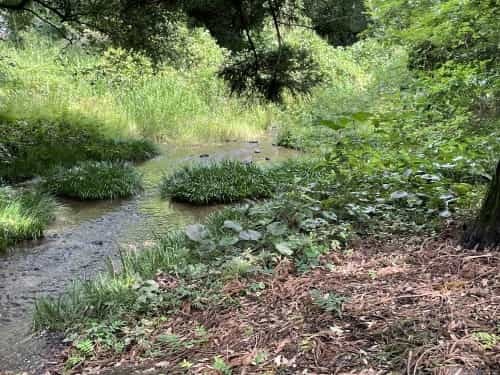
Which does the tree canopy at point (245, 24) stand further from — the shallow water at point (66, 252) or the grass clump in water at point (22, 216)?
the grass clump in water at point (22, 216)

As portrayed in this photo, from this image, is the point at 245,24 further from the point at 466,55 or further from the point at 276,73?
the point at 466,55

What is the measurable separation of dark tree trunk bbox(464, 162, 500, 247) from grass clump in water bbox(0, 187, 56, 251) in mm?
4074

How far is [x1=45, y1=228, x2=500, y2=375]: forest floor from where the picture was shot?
1.75 m

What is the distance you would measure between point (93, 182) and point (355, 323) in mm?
5533

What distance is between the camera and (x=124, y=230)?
5.38m

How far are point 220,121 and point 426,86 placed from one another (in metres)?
6.86

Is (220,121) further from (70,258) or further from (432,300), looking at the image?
(432,300)

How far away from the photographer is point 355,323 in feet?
6.62

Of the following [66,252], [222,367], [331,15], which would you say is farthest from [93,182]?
[222,367]

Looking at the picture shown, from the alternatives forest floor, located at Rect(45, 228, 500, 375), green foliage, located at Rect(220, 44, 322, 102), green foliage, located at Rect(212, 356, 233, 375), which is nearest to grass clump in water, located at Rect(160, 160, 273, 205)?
green foliage, located at Rect(220, 44, 322, 102)

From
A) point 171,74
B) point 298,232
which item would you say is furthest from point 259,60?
point 171,74

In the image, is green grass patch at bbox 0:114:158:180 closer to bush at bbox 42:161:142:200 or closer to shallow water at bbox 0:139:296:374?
bush at bbox 42:161:142:200

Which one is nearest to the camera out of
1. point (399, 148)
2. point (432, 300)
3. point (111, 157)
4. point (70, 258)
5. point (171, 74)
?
point (432, 300)

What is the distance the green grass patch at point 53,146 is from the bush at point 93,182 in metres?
0.86
